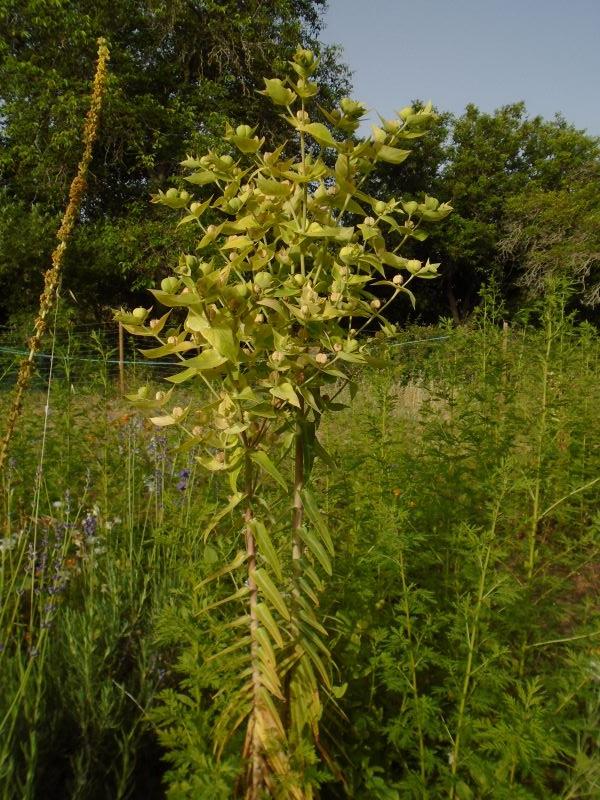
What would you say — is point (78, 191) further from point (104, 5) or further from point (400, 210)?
point (104, 5)

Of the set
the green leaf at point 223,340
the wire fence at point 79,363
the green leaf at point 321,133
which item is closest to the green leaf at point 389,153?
the green leaf at point 321,133

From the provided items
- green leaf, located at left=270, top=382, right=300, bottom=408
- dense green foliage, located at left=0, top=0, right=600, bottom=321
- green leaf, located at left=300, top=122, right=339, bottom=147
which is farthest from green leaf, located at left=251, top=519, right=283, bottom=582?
dense green foliage, located at left=0, top=0, right=600, bottom=321

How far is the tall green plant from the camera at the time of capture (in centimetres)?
135

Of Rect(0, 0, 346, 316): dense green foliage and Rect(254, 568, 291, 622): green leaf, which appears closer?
Rect(254, 568, 291, 622): green leaf

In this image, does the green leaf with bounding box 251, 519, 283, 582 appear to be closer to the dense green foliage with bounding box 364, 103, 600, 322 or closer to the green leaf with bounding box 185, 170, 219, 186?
Answer: the green leaf with bounding box 185, 170, 219, 186

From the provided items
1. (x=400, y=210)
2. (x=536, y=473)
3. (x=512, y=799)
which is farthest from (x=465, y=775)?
(x=400, y=210)

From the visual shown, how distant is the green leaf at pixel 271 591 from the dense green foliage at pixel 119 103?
13.3 metres

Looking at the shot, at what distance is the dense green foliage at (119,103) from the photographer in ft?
44.7

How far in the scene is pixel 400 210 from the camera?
5.11ft

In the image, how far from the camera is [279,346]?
1344mm

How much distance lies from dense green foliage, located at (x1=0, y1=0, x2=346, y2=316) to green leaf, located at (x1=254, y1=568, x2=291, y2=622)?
13.3 meters

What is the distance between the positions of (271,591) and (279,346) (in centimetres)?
55

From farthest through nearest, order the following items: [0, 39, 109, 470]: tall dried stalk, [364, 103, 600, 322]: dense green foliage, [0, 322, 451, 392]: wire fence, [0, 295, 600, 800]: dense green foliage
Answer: [364, 103, 600, 322]: dense green foliage
[0, 322, 451, 392]: wire fence
[0, 295, 600, 800]: dense green foliage
[0, 39, 109, 470]: tall dried stalk

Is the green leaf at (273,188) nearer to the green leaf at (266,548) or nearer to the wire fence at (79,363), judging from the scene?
the wire fence at (79,363)
